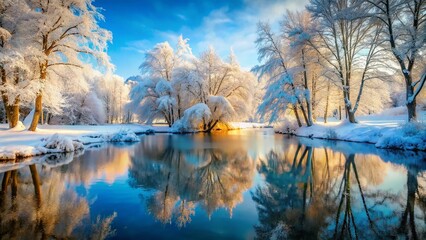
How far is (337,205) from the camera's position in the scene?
16.4ft

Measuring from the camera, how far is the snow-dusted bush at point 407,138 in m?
12.5

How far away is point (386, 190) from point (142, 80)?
36250 mm

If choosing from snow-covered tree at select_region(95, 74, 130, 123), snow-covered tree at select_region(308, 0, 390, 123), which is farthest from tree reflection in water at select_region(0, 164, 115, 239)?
snow-covered tree at select_region(95, 74, 130, 123)

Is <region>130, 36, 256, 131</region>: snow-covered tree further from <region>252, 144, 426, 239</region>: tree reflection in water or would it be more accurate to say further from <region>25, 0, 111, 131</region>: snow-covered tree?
<region>252, 144, 426, 239</region>: tree reflection in water

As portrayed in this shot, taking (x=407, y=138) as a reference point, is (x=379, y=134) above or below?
above

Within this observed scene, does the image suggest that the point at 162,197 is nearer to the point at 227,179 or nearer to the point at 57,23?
the point at 227,179

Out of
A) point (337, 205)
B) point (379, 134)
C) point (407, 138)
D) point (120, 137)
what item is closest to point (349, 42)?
point (379, 134)

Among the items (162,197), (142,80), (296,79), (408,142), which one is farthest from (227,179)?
(142,80)

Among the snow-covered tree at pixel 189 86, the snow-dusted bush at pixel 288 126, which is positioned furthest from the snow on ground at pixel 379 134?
the snow-covered tree at pixel 189 86

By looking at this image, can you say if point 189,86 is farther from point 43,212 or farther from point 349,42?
point 43,212

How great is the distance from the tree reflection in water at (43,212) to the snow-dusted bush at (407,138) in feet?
47.5

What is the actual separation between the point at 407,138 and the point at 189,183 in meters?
12.3

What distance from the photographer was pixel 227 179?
24.4ft

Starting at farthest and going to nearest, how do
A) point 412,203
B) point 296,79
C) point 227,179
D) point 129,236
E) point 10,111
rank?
point 296,79
point 10,111
point 227,179
point 412,203
point 129,236
